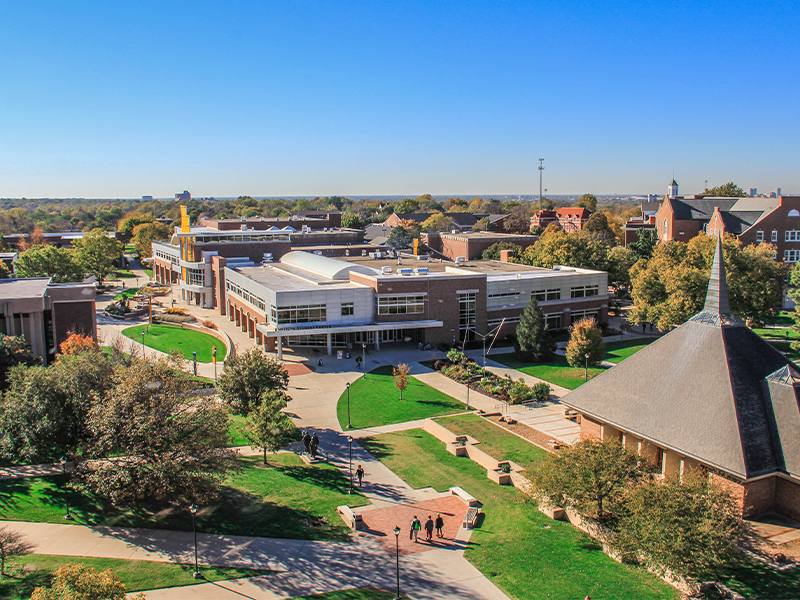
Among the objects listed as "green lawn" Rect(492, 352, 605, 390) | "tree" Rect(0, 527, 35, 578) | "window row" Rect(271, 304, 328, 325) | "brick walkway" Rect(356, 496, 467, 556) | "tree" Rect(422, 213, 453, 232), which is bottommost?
"brick walkway" Rect(356, 496, 467, 556)

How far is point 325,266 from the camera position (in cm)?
6662

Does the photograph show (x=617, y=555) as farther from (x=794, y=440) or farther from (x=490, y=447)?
(x=490, y=447)

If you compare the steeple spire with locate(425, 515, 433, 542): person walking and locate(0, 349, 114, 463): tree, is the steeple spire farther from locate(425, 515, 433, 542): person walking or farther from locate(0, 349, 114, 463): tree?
locate(0, 349, 114, 463): tree

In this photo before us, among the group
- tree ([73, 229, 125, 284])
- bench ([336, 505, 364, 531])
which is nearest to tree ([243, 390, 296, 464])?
bench ([336, 505, 364, 531])

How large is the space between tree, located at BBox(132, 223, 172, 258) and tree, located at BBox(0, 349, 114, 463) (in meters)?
97.6

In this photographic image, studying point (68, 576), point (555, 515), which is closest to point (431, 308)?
point (555, 515)

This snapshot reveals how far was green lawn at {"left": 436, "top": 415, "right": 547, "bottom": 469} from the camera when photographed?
33.1 metres

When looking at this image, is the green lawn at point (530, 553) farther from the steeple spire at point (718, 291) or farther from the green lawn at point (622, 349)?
the green lawn at point (622, 349)

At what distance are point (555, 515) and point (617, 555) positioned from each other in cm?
368

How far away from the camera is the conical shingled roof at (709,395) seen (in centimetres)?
2477

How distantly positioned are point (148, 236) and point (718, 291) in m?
115

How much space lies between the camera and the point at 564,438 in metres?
35.8

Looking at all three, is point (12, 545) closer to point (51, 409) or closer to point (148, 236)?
point (51, 409)

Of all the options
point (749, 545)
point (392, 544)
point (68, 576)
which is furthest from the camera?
point (392, 544)
